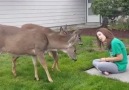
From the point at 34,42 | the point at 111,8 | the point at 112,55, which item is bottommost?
the point at 112,55

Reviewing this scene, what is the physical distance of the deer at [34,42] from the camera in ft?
24.5

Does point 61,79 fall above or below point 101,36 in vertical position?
below

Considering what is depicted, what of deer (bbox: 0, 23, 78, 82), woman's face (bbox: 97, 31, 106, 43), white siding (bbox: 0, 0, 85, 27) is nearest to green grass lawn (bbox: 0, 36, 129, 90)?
deer (bbox: 0, 23, 78, 82)

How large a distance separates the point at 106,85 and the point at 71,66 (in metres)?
2.13

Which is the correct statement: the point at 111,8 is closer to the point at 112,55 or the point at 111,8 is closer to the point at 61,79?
the point at 112,55

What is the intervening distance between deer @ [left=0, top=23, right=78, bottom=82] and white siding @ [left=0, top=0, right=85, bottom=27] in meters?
8.46

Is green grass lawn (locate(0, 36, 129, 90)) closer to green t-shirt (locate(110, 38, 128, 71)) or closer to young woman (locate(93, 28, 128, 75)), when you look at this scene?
young woman (locate(93, 28, 128, 75))

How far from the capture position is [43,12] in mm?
18641

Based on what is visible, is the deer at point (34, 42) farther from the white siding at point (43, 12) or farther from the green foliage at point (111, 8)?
the green foliage at point (111, 8)

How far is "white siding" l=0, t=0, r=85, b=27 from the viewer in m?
16.3

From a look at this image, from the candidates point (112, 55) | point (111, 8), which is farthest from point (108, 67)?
point (111, 8)

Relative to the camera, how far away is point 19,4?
16891mm

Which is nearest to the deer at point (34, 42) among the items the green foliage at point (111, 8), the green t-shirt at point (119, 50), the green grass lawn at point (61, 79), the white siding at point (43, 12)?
the green grass lawn at point (61, 79)

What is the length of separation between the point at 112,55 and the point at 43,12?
1122cm
